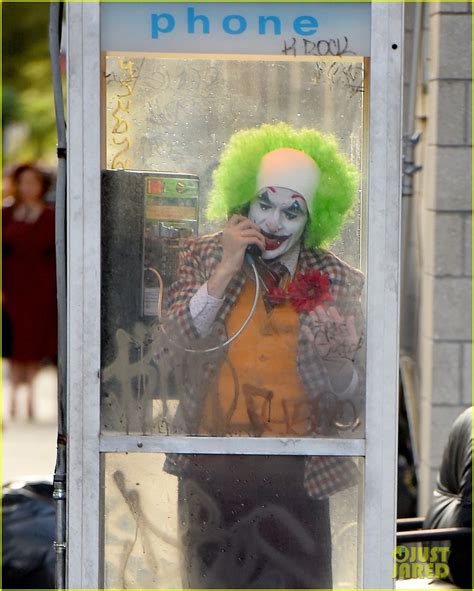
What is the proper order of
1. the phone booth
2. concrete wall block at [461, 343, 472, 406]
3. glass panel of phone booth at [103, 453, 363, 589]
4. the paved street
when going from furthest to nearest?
1. the paved street
2. concrete wall block at [461, 343, 472, 406]
3. glass panel of phone booth at [103, 453, 363, 589]
4. the phone booth

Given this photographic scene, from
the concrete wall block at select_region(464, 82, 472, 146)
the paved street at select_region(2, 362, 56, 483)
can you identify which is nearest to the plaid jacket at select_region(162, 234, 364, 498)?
the concrete wall block at select_region(464, 82, 472, 146)

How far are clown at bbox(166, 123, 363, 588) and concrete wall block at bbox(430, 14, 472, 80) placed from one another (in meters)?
2.44

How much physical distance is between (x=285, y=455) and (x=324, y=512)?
0.20m

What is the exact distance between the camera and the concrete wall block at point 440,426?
4.99 m

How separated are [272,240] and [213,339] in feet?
0.96

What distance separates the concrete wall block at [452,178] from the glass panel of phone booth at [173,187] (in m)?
2.39

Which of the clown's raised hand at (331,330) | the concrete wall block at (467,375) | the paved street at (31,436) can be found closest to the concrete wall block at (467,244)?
the concrete wall block at (467,375)

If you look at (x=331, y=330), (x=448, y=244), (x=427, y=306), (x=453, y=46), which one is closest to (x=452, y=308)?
(x=427, y=306)

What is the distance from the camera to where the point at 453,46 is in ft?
16.0

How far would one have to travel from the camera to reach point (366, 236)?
2.66 meters

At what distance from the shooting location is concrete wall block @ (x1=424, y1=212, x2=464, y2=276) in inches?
195

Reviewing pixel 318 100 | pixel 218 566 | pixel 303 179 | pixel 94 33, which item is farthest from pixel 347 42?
pixel 218 566

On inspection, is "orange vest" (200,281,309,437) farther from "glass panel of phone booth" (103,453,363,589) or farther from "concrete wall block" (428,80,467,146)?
"concrete wall block" (428,80,467,146)

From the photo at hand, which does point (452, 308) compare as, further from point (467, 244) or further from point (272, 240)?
point (272, 240)
